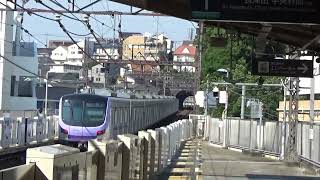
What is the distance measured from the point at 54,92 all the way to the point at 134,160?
264 ft

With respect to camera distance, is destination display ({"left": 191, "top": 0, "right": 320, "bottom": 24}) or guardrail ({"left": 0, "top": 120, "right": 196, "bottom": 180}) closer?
guardrail ({"left": 0, "top": 120, "right": 196, "bottom": 180})

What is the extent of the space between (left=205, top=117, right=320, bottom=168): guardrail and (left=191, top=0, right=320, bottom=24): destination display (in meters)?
12.5

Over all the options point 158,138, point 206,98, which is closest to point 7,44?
point 206,98

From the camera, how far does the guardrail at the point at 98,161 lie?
230 inches

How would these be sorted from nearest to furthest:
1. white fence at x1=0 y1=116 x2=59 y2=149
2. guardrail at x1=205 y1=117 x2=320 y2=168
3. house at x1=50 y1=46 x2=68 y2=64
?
guardrail at x1=205 y1=117 x2=320 y2=168
white fence at x1=0 y1=116 x2=59 y2=149
house at x1=50 y1=46 x2=68 y2=64

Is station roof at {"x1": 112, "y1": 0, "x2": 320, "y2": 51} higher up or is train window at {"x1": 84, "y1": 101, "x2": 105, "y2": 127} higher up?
station roof at {"x1": 112, "y1": 0, "x2": 320, "y2": 51}

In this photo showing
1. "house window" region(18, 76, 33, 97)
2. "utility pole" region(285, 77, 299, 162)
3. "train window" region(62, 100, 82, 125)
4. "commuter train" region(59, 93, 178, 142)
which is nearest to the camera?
"utility pole" region(285, 77, 299, 162)

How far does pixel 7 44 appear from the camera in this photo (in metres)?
58.5

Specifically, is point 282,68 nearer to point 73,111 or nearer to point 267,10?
point 267,10

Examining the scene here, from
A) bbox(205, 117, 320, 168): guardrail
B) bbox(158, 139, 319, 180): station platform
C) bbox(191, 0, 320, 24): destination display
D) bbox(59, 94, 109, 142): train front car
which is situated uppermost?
bbox(191, 0, 320, 24): destination display

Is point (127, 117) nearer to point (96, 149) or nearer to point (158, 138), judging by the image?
point (158, 138)

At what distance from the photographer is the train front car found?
31.4 meters

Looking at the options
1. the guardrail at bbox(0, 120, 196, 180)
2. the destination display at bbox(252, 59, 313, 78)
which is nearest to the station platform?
the guardrail at bbox(0, 120, 196, 180)

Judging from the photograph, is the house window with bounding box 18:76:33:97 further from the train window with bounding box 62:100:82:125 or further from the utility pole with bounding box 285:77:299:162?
the utility pole with bounding box 285:77:299:162
